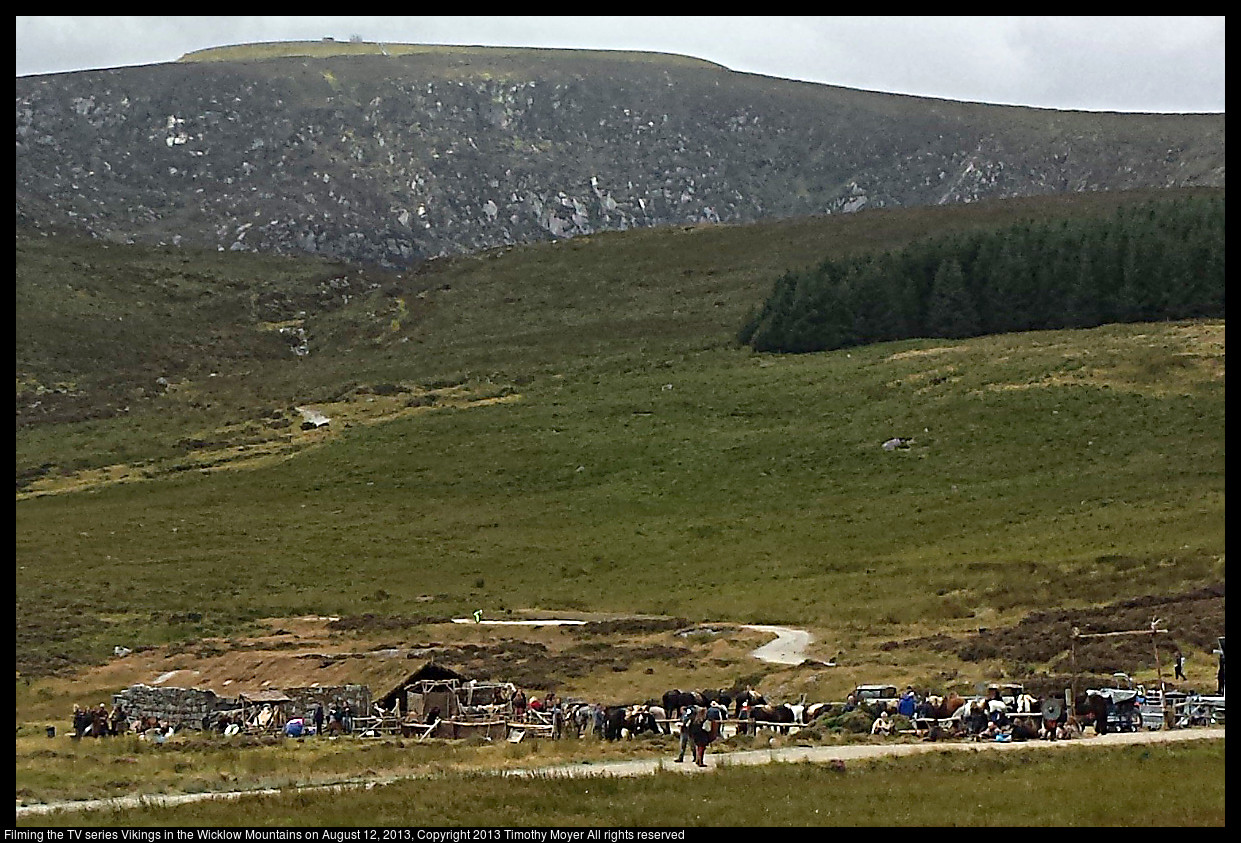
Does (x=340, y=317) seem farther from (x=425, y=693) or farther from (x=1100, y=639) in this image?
(x=1100, y=639)

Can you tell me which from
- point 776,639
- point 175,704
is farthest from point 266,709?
point 776,639

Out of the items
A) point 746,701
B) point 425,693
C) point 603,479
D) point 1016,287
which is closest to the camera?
point 746,701

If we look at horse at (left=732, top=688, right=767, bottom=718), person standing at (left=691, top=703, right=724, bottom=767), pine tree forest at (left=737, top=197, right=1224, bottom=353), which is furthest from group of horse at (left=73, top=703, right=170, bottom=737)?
pine tree forest at (left=737, top=197, right=1224, bottom=353)

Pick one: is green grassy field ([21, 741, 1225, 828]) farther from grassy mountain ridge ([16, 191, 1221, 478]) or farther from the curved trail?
grassy mountain ridge ([16, 191, 1221, 478])

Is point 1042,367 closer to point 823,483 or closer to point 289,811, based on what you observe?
point 823,483

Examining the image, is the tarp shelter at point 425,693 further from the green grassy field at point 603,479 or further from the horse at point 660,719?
the green grassy field at point 603,479

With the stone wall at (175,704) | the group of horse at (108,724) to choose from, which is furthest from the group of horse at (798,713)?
the group of horse at (108,724)

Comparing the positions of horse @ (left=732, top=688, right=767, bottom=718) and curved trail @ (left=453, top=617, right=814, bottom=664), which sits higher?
curved trail @ (left=453, top=617, right=814, bottom=664)
